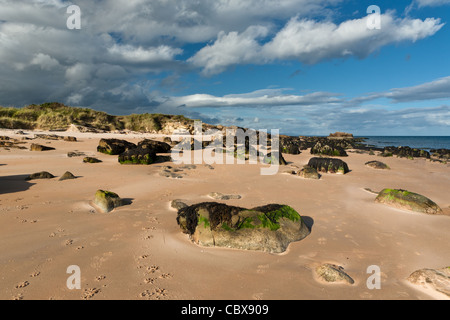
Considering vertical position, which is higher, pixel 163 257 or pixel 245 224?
pixel 245 224

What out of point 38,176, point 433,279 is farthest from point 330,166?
point 38,176

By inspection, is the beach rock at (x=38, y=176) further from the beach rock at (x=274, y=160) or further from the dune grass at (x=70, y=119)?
the dune grass at (x=70, y=119)

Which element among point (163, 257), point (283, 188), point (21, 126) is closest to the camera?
point (163, 257)

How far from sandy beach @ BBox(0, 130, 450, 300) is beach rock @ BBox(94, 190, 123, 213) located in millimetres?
222

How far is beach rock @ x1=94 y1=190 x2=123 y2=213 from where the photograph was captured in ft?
20.6

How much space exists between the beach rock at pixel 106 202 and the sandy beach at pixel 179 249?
0.22 meters

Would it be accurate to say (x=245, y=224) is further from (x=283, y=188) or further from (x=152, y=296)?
(x=283, y=188)

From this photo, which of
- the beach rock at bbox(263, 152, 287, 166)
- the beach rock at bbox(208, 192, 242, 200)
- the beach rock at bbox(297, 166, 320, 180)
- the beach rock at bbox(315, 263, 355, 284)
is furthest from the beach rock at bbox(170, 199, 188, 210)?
the beach rock at bbox(263, 152, 287, 166)

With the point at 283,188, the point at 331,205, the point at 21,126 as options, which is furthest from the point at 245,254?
the point at 21,126

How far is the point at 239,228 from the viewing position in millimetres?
4641

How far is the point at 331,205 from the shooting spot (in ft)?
24.9

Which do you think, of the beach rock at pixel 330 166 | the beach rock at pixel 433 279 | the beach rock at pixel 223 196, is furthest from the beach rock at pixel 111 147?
the beach rock at pixel 433 279

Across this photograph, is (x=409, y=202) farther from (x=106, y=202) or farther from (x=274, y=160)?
(x=106, y=202)
